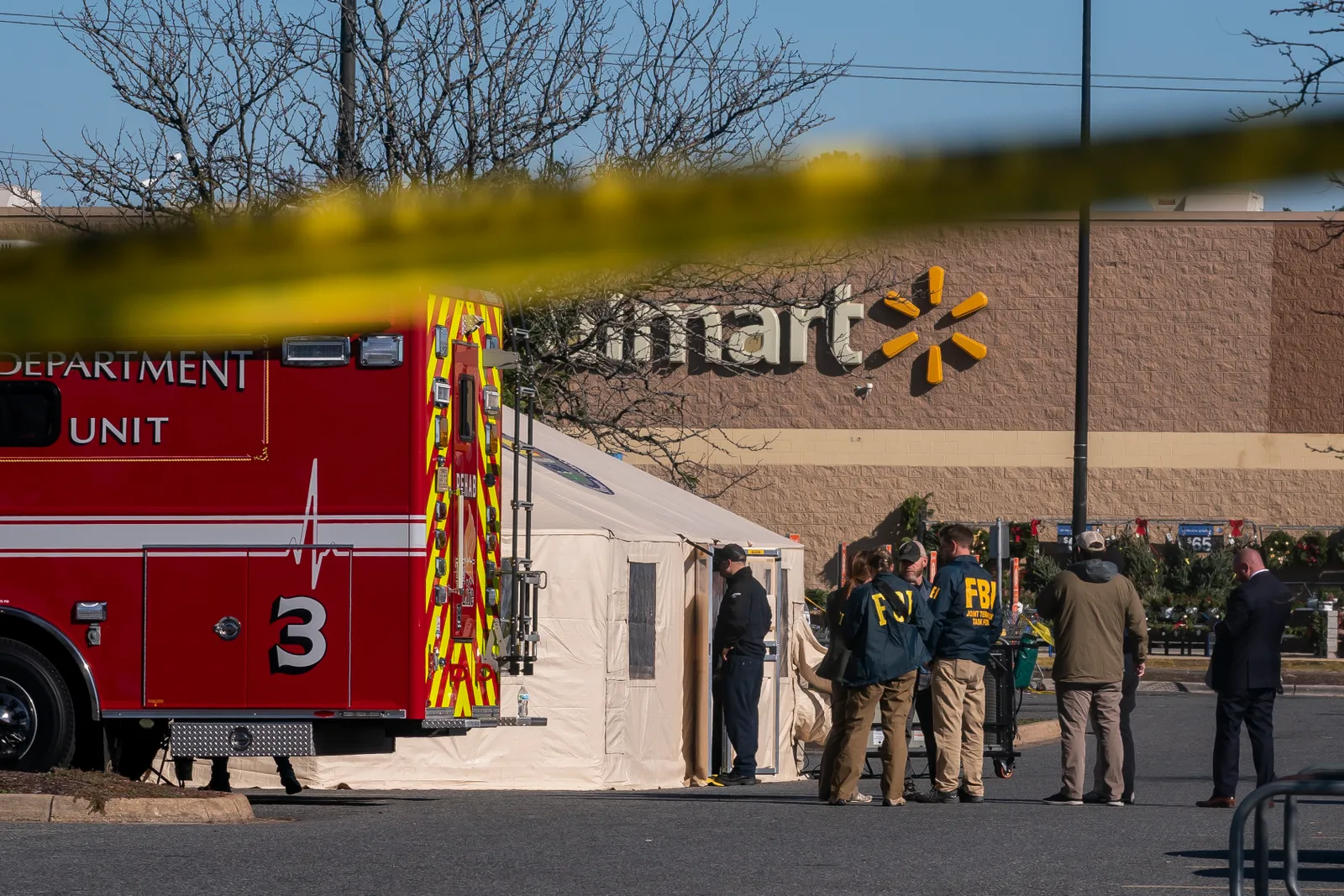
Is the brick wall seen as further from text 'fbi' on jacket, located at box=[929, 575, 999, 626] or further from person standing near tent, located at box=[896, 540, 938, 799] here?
text 'fbi' on jacket, located at box=[929, 575, 999, 626]

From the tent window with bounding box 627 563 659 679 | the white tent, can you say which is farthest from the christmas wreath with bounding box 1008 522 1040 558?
the tent window with bounding box 627 563 659 679

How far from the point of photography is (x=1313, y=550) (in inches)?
1574

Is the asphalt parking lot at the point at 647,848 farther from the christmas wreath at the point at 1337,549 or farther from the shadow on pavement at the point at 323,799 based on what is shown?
the christmas wreath at the point at 1337,549

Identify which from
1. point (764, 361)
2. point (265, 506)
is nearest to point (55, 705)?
point (265, 506)

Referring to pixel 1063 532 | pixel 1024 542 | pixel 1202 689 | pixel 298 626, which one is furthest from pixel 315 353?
pixel 1063 532

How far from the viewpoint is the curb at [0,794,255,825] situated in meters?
8.90

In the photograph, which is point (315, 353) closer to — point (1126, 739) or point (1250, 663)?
point (1126, 739)

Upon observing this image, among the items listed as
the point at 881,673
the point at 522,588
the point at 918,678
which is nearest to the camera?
the point at 881,673

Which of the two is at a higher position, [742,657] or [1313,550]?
[742,657]

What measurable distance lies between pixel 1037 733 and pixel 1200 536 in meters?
23.6

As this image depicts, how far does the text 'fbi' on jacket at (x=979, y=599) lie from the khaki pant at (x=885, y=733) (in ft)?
1.76

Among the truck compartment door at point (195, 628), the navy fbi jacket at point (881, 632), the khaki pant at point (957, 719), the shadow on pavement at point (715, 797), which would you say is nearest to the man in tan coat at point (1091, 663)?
the khaki pant at point (957, 719)

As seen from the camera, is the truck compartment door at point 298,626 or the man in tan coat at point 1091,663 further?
the man in tan coat at point 1091,663

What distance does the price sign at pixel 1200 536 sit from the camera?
1592 inches
